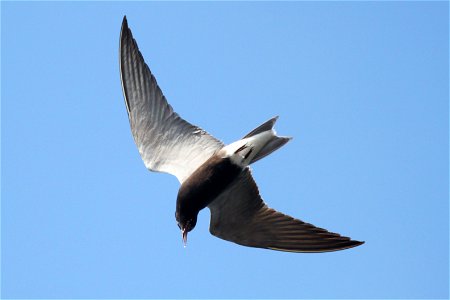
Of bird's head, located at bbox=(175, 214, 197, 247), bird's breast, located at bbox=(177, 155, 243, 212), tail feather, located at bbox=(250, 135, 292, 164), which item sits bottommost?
bird's head, located at bbox=(175, 214, 197, 247)

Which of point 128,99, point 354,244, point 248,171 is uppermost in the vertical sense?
point 128,99

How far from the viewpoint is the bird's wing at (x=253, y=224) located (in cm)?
1184

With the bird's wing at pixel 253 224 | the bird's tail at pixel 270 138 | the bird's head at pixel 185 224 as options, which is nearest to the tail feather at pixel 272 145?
the bird's tail at pixel 270 138

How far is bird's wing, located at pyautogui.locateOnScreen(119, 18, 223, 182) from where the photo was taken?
1211 cm

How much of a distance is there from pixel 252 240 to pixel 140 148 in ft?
6.99

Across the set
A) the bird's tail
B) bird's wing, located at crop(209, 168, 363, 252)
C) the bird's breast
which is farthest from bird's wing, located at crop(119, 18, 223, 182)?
the bird's tail

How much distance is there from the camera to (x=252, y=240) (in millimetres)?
12242

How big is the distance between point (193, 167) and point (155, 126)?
819 mm

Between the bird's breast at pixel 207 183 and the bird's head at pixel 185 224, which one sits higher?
the bird's breast at pixel 207 183

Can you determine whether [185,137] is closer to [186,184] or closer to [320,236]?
[186,184]

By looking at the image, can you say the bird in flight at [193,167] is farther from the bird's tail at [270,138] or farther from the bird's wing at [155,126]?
the bird's tail at [270,138]

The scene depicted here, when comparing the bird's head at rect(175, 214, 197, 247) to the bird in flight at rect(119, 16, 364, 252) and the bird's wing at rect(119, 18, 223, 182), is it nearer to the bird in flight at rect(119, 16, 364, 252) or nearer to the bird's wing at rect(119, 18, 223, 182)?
the bird in flight at rect(119, 16, 364, 252)

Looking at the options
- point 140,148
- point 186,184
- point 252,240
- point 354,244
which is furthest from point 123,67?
point 354,244

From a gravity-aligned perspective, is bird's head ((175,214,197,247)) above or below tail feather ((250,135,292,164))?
below
